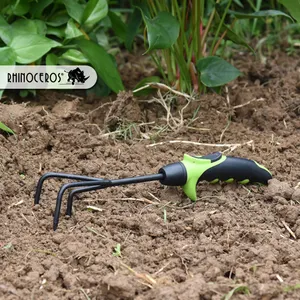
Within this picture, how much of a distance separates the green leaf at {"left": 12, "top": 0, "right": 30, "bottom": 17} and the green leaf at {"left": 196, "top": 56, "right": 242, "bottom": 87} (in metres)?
0.58

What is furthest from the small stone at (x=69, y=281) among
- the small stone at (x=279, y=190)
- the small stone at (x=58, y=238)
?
the small stone at (x=279, y=190)

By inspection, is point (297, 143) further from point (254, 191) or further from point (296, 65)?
point (296, 65)

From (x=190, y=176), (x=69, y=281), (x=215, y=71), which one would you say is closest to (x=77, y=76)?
(x=215, y=71)

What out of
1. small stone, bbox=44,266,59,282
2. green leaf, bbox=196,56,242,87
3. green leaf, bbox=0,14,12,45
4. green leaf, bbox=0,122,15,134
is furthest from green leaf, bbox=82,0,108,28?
small stone, bbox=44,266,59,282

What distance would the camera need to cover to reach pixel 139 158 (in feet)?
5.57

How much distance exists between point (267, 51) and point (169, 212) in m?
1.15

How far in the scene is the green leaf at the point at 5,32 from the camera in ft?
6.10

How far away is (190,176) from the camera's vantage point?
1477mm

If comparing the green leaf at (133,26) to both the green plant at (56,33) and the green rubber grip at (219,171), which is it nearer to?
the green plant at (56,33)

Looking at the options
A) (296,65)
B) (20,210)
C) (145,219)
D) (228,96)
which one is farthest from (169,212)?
(296,65)

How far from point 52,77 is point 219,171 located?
747 mm

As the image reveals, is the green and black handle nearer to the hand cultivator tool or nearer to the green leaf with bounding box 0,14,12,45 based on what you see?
the hand cultivator tool

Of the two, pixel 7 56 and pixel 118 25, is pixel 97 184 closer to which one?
pixel 7 56

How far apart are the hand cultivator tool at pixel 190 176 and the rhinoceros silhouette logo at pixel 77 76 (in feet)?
1.85
